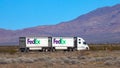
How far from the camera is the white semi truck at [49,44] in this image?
78.8 m

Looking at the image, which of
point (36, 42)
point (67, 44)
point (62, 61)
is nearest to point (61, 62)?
point (62, 61)

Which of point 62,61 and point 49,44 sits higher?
point 49,44

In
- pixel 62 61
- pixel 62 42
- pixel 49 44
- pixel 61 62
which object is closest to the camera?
pixel 61 62

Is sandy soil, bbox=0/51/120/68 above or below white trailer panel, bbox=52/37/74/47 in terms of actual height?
below

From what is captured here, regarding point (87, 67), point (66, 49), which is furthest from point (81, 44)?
point (87, 67)

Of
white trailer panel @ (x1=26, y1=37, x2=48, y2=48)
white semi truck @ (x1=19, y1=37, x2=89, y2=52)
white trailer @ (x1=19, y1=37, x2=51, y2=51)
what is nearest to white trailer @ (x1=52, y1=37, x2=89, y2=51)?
white semi truck @ (x1=19, y1=37, x2=89, y2=52)

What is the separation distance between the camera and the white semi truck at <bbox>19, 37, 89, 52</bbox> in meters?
78.8

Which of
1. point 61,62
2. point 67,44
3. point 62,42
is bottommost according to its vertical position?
point 61,62

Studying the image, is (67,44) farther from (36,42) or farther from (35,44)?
(35,44)

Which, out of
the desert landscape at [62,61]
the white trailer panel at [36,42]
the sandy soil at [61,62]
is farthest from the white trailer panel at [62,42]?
the sandy soil at [61,62]

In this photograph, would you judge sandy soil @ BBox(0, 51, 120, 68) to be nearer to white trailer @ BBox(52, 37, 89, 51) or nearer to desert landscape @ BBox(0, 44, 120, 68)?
desert landscape @ BBox(0, 44, 120, 68)

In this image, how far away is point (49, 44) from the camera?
261 feet

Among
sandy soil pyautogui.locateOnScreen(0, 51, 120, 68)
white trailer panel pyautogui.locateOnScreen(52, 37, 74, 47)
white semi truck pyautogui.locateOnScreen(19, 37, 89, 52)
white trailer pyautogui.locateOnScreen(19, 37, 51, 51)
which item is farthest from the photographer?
white trailer panel pyautogui.locateOnScreen(52, 37, 74, 47)

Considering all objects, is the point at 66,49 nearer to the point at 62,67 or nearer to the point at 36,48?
the point at 36,48
